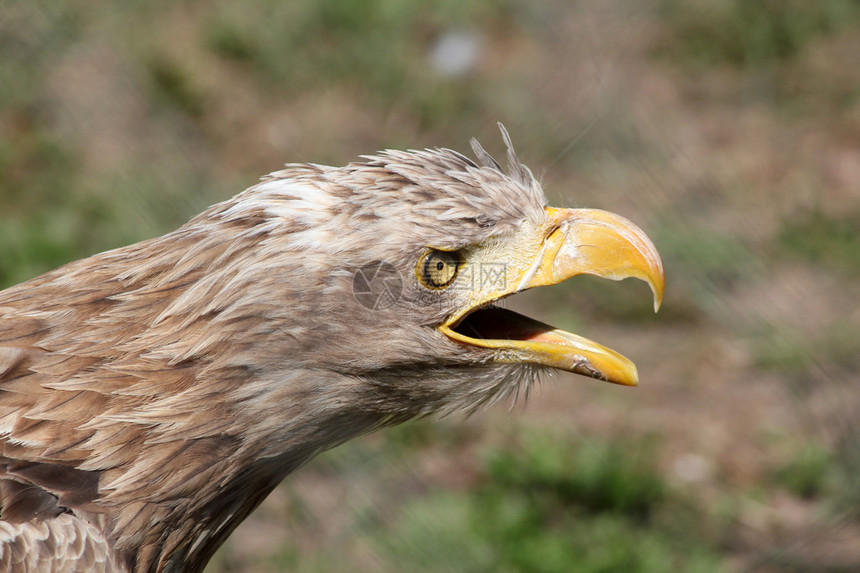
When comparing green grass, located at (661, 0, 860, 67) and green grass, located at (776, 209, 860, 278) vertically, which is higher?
green grass, located at (661, 0, 860, 67)

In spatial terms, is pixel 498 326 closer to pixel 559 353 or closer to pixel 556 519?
pixel 559 353

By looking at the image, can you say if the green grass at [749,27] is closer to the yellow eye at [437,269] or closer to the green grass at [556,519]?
the green grass at [556,519]

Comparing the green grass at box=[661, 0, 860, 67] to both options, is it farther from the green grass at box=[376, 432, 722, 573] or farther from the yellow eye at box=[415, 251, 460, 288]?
the yellow eye at box=[415, 251, 460, 288]

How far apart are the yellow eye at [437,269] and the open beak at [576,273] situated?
7cm

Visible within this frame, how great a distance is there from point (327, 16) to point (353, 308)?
333 centimetres

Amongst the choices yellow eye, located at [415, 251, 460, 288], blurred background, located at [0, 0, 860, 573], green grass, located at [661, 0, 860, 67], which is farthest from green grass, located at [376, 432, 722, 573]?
green grass, located at [661, 0, 860, 67]

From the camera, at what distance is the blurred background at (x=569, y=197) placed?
11.0 ft

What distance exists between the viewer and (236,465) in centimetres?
184

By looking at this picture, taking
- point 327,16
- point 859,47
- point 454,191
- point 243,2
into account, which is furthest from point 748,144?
point 454,191

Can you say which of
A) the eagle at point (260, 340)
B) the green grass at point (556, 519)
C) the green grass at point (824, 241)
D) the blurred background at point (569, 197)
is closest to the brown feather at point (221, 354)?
the eagle at point (260, 340)

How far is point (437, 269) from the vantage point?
185 cm

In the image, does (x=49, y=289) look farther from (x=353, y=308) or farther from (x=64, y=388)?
(x=353, y=308)

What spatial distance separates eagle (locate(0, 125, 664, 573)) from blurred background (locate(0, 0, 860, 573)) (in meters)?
1.01

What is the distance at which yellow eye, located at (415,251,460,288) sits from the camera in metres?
1.84
